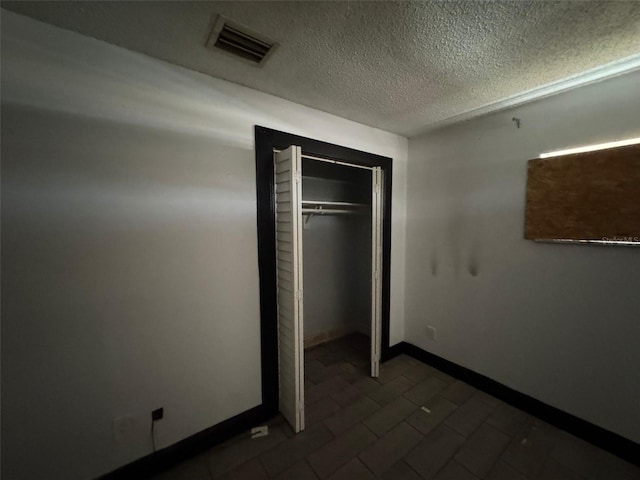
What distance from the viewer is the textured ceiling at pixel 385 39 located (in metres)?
0.95

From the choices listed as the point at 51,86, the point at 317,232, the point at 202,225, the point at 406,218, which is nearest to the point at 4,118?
the point at 51,86

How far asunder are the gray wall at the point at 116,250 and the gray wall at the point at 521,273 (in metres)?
1.64

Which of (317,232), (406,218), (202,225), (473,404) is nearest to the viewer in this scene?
(202,225)

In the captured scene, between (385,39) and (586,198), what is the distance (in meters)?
1.55

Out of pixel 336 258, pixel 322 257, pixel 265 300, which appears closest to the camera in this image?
pixel 265 300

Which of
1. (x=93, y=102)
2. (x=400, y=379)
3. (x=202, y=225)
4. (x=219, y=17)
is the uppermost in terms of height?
(x=219, y=17)

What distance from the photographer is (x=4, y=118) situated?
0.98m

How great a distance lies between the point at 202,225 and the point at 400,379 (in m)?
2.10

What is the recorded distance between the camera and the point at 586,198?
1460 millimetres

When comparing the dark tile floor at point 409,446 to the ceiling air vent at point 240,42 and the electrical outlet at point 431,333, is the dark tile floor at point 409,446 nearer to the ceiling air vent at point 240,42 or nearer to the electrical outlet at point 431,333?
the electrical outlet at point 431,333

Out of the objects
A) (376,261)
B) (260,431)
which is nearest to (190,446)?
(260,431)

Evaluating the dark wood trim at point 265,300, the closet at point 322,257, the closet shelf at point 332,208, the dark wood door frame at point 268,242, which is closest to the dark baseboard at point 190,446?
the dark wood trim at point 265,300

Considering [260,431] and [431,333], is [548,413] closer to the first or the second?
[431,333]

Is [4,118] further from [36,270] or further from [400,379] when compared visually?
[400,379]
